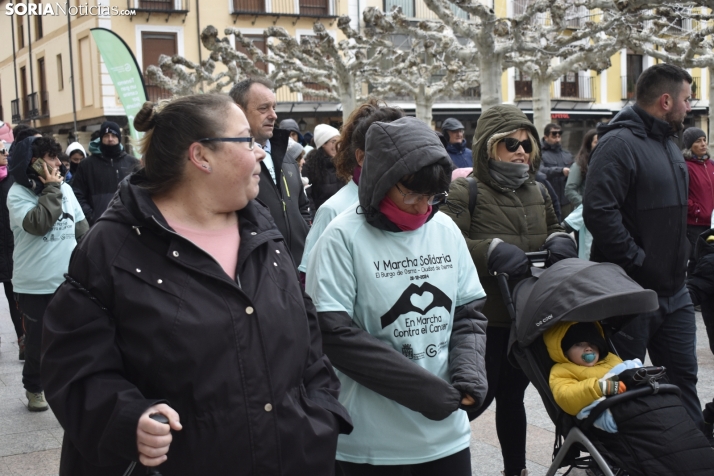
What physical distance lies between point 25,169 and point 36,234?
→ 472 millimetres

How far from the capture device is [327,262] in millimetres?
3059

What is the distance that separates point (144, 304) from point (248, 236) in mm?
402

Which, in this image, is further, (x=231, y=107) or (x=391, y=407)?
(x=391, y=407)

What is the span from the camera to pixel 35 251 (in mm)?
6184

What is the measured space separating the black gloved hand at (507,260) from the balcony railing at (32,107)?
37252 mm

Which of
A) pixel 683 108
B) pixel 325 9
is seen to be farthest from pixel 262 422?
pixel 325 9

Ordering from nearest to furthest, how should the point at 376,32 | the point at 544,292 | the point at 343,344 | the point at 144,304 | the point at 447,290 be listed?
the point at 144,304
the point at 343,344
the point at 447,290
the point at 544,292
the point at 376,32

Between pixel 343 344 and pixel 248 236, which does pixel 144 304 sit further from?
pixel 343 344

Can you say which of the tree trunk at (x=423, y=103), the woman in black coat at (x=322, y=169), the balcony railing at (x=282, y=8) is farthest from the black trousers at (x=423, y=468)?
the balcony railing at (x=282, y=8)

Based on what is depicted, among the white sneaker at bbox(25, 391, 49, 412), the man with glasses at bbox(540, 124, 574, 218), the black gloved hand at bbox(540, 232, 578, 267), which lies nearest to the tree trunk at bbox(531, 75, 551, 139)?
the man with glasses at bbox(540, 124, 574, 218)

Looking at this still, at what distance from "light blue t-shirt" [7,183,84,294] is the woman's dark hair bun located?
12.7 ft

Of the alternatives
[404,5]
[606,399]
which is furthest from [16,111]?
[606,399]

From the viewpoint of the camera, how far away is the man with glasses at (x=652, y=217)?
4559mm

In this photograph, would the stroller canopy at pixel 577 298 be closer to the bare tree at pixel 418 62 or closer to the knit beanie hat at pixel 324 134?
the knit beanie hat at pixel 324 134
